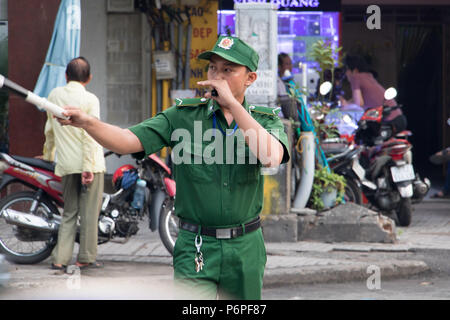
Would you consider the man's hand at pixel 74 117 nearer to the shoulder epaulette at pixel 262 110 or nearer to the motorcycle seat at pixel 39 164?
the shoulder epaulette at pixel 262 110

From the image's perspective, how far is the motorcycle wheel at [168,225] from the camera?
7.29 m

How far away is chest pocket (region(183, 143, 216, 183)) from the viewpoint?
3.40 metres

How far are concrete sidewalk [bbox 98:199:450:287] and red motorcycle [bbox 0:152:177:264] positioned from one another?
20.4 inches

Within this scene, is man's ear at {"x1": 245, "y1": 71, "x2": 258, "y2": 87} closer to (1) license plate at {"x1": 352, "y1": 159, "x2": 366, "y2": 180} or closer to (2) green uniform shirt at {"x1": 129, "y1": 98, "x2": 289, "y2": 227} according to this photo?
(2) green uniform shirt at {"x1": 129, "y1": 98, "x2": 289, "y2": 227}

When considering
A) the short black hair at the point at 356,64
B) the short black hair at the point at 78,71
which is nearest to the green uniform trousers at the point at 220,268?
the short black hair at the point at 78,71

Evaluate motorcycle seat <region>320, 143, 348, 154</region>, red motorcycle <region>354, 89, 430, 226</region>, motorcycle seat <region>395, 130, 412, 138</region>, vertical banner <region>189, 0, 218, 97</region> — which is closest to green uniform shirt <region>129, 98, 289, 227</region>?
motorcycle seat <region>320, 143, 348, 154</region>

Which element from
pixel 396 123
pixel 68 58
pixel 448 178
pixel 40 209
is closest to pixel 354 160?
pixel 396 123

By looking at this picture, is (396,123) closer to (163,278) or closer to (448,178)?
(448,178)

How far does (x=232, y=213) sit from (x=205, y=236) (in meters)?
0.15

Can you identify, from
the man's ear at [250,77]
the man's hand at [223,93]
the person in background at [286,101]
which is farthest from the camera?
the person in background at [286,101]

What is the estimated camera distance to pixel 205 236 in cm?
341

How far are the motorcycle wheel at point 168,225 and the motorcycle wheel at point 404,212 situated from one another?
12.0 feet

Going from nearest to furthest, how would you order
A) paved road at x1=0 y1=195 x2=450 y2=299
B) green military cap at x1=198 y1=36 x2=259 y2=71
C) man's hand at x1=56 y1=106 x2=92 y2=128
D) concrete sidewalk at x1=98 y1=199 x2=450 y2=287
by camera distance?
man's hand at x1=56 y1=106 x2=92 y2=128 < green military cap at x1=198 y1=36 x2=259 y2=71 < paved road at x1=0 y1=195 x2=450 y2=299 < concrete sidewalk at x1=98 y1=199 x2=450 y2=287

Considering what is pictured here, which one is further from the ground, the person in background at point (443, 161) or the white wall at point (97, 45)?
the white wall at point (97, 45)
